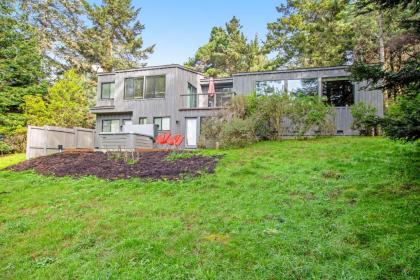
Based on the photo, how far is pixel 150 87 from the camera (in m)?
18.5

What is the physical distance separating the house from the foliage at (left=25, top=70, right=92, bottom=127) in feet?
6.51

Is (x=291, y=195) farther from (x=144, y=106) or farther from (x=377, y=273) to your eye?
(x=144, y=106)

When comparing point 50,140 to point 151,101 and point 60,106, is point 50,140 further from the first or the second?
point 60,106

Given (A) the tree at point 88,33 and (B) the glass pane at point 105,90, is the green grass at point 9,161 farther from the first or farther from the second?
(A) the tree at point 88,33

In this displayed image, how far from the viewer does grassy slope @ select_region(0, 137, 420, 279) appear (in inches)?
135

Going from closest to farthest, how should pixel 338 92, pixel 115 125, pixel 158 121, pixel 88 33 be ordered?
1. pixel 338 92
2. pixel 158 121
3. pixel 115 125
4. pixel 88 33

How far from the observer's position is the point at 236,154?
10320mm

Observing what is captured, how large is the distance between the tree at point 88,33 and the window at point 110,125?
12.7 m

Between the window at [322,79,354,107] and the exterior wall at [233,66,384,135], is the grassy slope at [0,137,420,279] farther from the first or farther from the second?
the window at [322,79,354,107]

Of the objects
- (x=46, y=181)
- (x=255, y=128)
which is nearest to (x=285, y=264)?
(x=46, y=181)

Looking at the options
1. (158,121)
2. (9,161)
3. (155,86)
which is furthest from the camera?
(155,86)

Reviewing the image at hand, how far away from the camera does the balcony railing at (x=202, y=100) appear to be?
17734mm

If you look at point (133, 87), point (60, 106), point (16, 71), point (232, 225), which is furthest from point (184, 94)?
point (232, 225)

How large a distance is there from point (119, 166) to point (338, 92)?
11.4 metres
